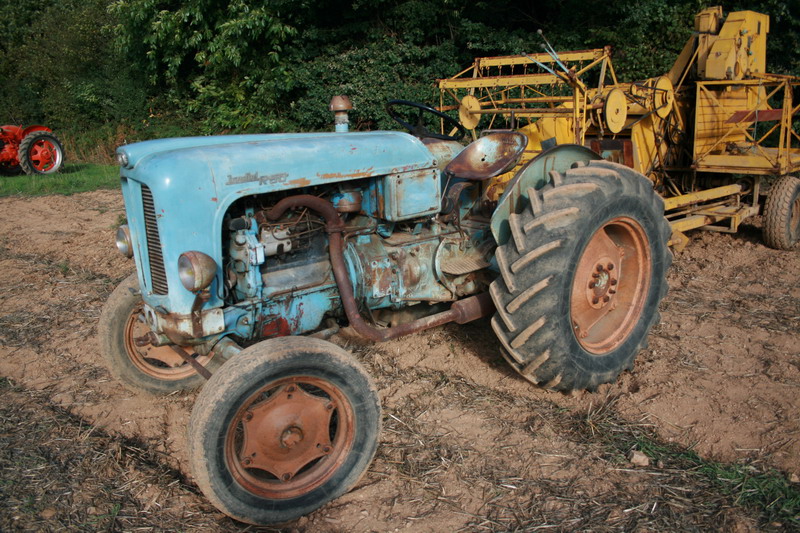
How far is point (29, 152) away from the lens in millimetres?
13391

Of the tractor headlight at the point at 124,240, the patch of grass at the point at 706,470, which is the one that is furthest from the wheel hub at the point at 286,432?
the patch of grass at the point at 706,470

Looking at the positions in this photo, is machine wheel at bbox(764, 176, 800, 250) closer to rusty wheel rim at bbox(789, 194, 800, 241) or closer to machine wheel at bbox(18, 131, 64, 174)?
rusty wheel rim at bbox(789, 194, 800, 241)

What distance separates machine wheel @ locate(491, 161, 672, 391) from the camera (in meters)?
3.12

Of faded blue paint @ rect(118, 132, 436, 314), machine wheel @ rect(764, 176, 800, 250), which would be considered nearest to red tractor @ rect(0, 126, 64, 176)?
faded blue paint @ rect(118, 132, 436, 314)

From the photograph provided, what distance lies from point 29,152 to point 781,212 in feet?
45.3

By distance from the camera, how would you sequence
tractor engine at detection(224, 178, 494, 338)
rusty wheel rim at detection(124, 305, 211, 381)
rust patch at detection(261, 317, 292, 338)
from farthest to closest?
rusty wheel rim at detection(124, 305, 211, 381)
rust patch at detection(261, 317, 292, 338)
tractor engine at detection(224, 178, 494, 338)

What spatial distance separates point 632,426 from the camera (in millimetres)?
3113

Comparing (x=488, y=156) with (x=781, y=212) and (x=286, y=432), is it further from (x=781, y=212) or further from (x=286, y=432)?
(x=781, y=212)

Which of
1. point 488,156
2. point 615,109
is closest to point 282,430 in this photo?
point 488,156

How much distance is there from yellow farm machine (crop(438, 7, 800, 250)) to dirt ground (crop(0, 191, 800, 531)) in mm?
1140

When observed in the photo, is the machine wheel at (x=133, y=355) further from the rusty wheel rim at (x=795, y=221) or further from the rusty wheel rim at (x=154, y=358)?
the rusty wheel rim at (x=795, y=221)

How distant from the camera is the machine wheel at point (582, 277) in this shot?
3.12m

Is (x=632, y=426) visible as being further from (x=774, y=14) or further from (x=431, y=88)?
(x=431, y=88)

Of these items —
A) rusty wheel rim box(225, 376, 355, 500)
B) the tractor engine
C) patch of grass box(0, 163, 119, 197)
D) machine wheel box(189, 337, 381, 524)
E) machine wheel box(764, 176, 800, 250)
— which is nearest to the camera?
machine wheel box(189, 337, 381, 524)
